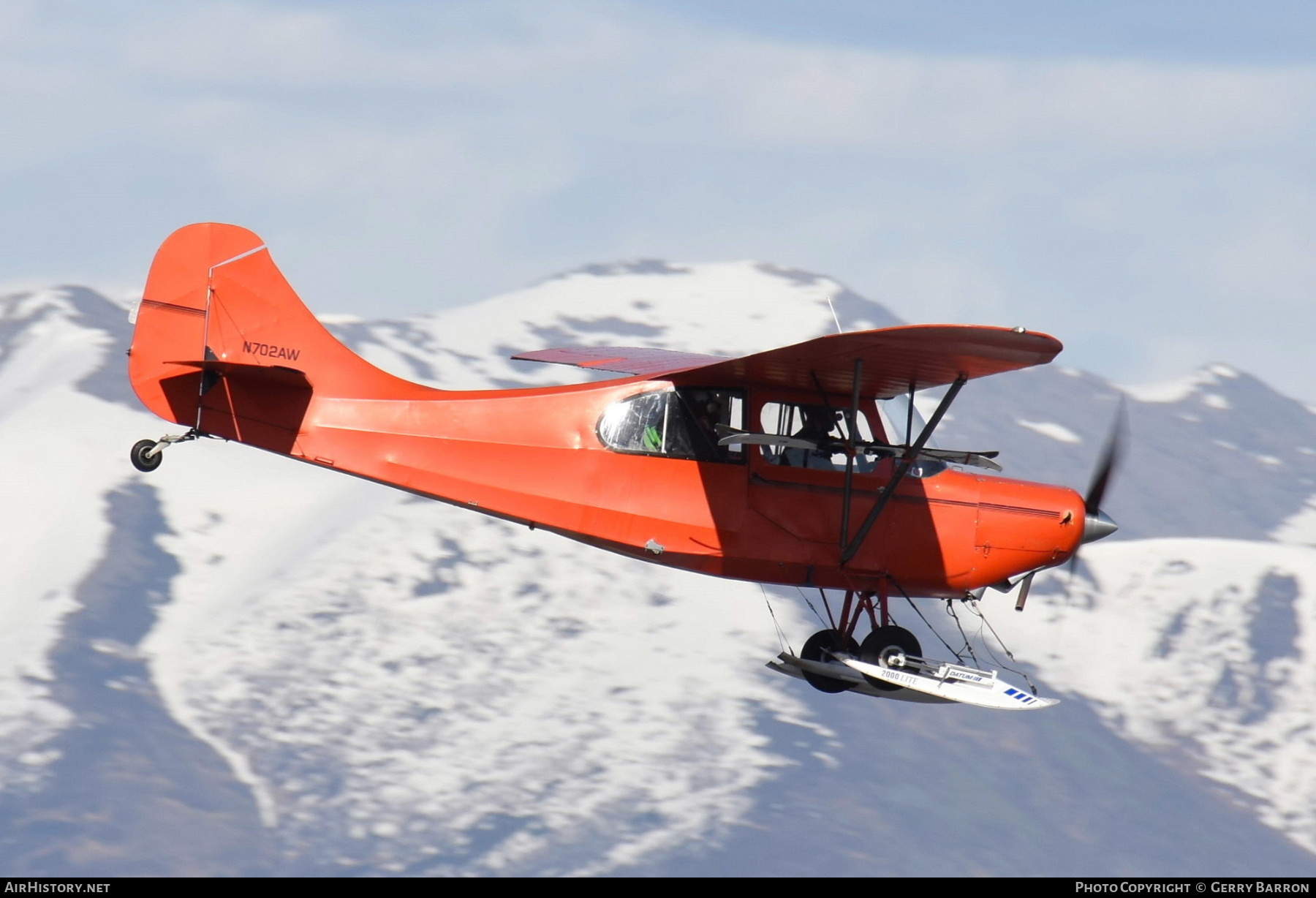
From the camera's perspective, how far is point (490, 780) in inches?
7269

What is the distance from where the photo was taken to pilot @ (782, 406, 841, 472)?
578 inches

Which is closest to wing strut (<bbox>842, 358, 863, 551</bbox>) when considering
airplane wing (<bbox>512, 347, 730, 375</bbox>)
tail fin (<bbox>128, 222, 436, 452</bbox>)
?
airplane wing (<bbox>512, 347, 730, 375</bbox>)

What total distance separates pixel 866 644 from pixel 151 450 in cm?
671

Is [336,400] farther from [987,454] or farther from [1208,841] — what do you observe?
[1208,841]

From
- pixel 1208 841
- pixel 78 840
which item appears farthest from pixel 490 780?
pixel 1208 841

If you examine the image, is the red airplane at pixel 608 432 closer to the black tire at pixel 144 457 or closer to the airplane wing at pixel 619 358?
the black tire at pixel 144 457

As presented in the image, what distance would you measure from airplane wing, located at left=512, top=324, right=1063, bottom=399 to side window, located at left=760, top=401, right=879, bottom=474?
0.71 feet

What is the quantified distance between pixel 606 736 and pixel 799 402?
6825 inches

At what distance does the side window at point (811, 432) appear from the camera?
1457cm

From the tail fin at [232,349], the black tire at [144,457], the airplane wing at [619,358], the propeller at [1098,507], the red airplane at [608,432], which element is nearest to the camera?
the black tire at [144,457]

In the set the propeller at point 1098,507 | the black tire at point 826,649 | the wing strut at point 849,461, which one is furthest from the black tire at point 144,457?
the propeller at point 1098,507

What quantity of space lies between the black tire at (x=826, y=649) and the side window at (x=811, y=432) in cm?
170
